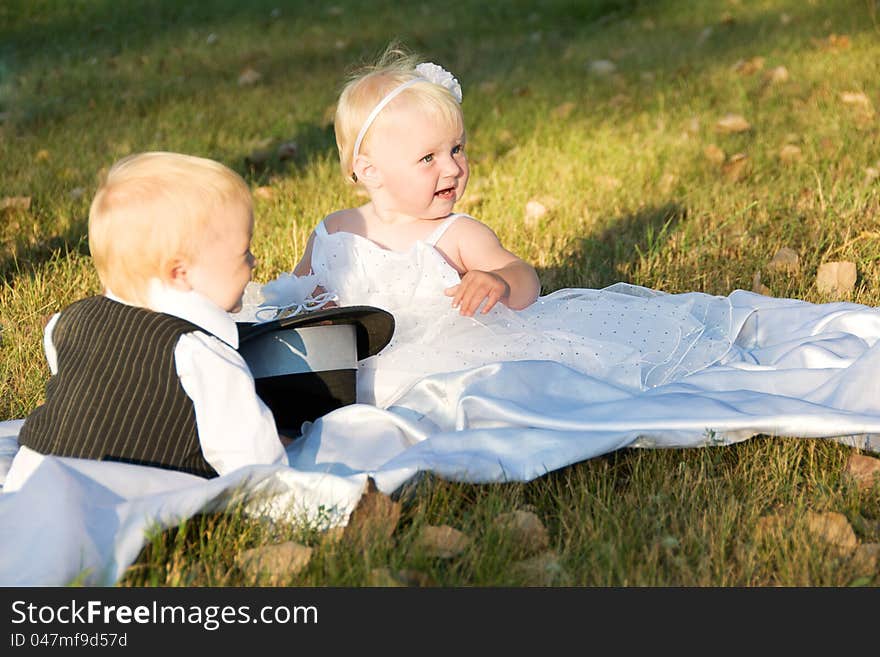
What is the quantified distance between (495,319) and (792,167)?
8.19 ft

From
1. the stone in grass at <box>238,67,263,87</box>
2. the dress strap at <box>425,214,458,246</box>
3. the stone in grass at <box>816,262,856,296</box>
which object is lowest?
the stone in grass at <box>238,67,263,87</box>

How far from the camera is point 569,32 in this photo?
969 centimetres

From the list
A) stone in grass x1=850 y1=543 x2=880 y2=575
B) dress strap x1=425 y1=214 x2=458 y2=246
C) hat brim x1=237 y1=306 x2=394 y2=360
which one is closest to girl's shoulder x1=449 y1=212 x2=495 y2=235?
dress strap x1=425 y1=214 x2=458 y2=246

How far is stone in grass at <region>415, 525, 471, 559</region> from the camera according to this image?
2225mm

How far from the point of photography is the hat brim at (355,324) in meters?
2.71

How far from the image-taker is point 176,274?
247 centimetres

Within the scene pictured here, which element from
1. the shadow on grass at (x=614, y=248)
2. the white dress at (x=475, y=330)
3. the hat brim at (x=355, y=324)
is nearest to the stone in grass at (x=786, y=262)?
the shadow on grass at (x=614, y=248)

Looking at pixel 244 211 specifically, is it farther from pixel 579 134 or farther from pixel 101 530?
pixel 579 134

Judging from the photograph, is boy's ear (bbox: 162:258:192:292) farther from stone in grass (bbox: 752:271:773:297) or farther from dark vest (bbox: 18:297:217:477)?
stone in grass (bbox: 752:271:773:297)

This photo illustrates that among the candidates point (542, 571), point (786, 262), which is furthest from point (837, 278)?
point (542, 571)

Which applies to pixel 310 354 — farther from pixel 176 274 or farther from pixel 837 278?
pixel 837 278

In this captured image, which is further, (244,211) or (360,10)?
(360,10)

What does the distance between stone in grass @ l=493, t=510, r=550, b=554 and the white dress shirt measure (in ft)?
1.78

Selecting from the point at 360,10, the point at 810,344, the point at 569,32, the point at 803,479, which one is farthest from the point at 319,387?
the point at 360,10
